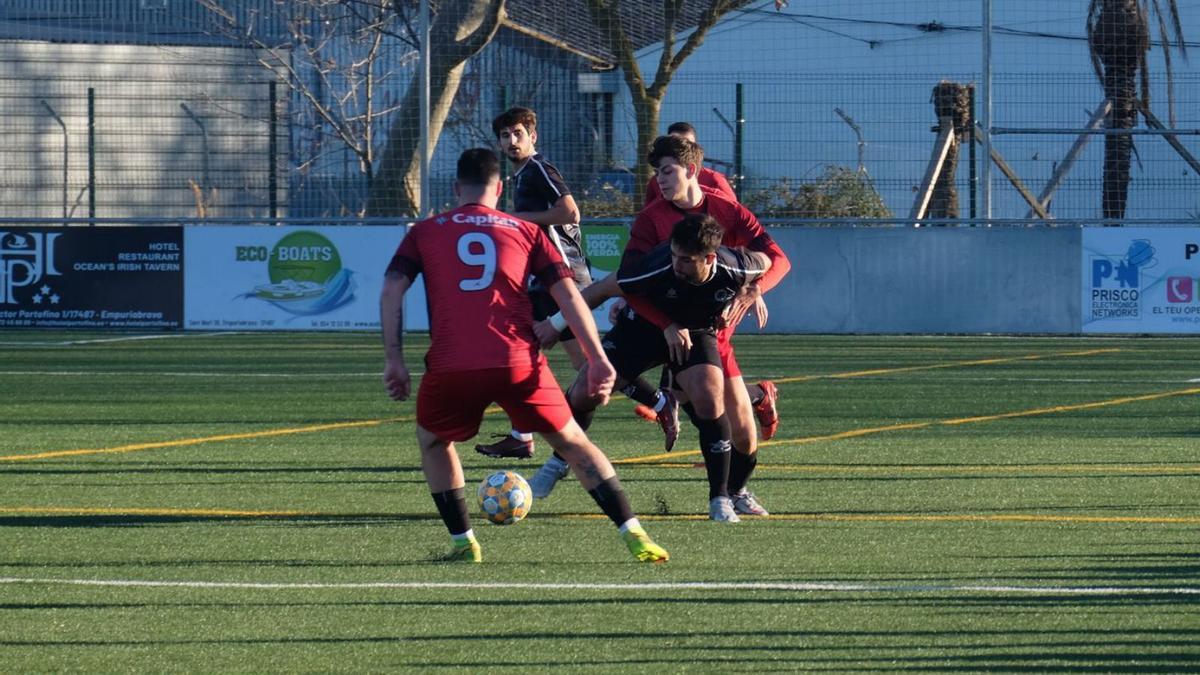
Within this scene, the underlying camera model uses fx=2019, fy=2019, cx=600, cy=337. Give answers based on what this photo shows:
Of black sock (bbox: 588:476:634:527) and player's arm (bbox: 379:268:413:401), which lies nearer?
player's arm (bbox: 379:268:413:401)

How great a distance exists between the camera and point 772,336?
23.0 meters

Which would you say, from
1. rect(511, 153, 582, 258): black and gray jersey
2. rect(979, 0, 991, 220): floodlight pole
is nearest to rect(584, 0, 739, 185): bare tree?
rect(979, 0, 991, 220): floodlight pole

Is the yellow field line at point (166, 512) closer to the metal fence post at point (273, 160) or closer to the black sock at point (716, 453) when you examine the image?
the black sock at point (716, 453)

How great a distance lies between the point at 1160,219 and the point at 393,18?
10756 mm

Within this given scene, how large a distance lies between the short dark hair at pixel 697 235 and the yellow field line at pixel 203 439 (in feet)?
15.2

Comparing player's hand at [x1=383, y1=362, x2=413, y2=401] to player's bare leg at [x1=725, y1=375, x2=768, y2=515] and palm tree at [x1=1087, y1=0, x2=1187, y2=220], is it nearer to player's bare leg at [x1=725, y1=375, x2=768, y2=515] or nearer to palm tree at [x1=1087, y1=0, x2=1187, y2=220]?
player's bare leg at [x1=725, y1=375, x2=768, y2=515]

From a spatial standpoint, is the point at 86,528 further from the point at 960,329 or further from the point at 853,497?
the point at 960,329

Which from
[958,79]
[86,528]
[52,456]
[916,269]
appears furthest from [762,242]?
[958,79]

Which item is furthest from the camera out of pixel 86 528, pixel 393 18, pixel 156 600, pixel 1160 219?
pixel 393 18

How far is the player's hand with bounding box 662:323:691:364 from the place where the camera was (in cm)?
852

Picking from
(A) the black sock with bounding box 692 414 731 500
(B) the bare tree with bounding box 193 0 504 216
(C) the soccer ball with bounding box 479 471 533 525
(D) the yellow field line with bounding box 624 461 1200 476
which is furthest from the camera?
(B) the bare tree with bounding box 193 0 504 216

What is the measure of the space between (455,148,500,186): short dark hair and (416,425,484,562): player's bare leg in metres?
0.92

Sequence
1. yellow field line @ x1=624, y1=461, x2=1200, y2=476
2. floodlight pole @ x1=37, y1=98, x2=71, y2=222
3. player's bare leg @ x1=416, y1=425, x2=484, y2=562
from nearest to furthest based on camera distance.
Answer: player's bare leg @ x1=416, y1=425, x2=484, y2=562
yellow field line @ x1=624, y1=461, x2=1200, y2=476
floodlight pole @ x1=37, y1=98, x2=71, y2=222

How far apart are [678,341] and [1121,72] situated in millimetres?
16949
